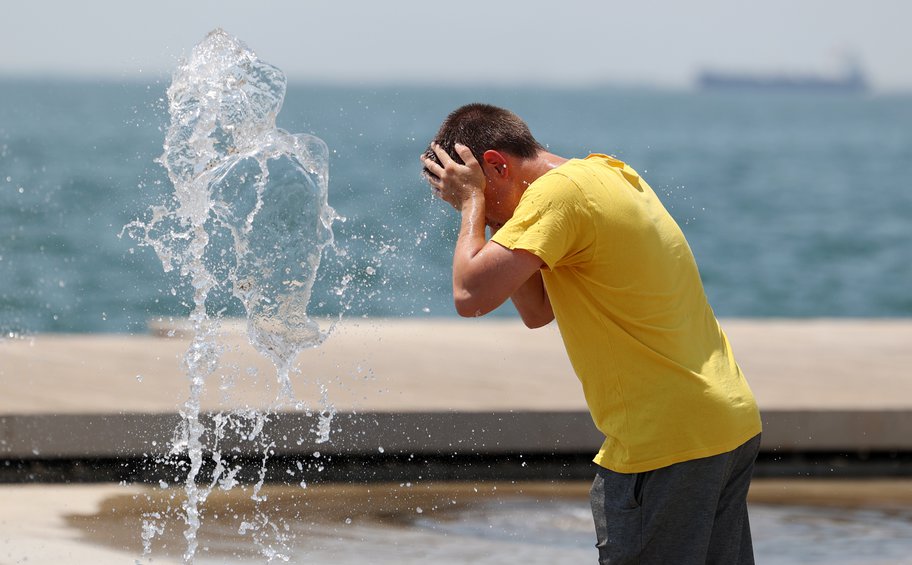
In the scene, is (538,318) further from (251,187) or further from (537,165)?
(251,187)

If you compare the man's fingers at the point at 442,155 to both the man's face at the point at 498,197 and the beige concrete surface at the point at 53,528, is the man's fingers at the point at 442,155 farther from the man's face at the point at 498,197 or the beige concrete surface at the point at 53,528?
the beige concrete surface at the point at 53,528

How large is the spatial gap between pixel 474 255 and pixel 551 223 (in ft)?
0.66

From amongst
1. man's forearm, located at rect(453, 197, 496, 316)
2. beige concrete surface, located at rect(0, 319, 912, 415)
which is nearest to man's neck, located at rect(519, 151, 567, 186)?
man's forearm, located at rect(453, 197, 496, 316)

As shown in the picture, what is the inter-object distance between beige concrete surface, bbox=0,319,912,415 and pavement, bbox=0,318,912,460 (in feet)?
0.04

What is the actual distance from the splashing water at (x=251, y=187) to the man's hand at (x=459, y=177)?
104cm

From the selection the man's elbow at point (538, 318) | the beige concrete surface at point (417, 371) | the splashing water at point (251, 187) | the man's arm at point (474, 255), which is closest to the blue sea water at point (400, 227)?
the splashing water at point (251, 187)

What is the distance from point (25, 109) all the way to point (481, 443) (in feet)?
309

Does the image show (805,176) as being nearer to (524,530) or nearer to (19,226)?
(19,226)

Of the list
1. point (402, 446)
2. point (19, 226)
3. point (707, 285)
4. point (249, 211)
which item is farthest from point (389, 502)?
point (19, 226)

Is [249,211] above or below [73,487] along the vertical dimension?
above

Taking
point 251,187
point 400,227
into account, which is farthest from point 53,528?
point 400,227

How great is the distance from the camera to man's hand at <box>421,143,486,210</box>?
3.16 metres

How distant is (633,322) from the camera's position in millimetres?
2977

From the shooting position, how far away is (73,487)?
5824mm
